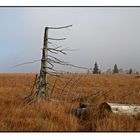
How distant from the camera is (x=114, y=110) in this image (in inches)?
277

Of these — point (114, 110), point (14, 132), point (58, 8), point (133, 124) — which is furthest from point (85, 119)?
point (58, 8)

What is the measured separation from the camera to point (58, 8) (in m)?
7.29

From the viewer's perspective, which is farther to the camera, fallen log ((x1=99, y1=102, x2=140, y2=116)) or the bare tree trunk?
the bare tree trunk

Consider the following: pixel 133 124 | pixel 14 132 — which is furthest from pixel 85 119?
pixel 14 132

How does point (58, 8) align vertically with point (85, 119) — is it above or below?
above

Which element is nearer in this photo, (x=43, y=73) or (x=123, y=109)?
(x=123, y=109)

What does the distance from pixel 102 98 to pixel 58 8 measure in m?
3.51

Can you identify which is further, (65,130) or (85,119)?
(85,119)

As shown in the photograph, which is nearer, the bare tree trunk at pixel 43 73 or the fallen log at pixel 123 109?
the fallen log at pixel 123 109

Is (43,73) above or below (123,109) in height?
above
